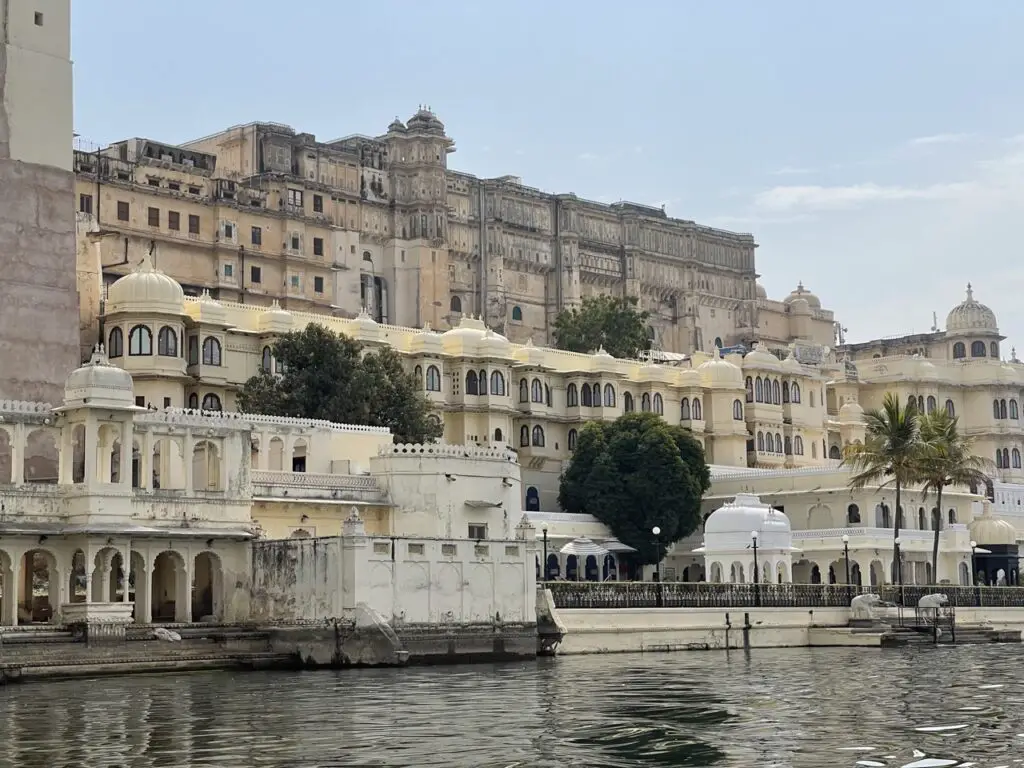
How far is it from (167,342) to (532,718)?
43.4 m

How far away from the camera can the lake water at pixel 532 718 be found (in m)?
24.8

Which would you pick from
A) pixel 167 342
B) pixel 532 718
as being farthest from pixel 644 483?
pixel 532 718

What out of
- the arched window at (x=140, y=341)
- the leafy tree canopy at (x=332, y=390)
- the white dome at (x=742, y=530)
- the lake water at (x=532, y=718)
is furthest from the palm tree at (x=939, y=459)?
the arched window at (x=140, y=341)

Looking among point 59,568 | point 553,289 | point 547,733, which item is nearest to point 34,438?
point 59,568

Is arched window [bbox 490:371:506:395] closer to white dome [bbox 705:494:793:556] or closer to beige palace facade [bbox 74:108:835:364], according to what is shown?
beige palace facade [bbox 74:108:835:364]

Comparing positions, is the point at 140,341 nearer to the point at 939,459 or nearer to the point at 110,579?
the point at 110,579

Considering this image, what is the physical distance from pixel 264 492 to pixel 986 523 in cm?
3747

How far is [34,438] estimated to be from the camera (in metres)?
50.8

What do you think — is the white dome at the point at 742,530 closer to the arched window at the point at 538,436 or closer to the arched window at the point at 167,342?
the arched window at the point at 167,342

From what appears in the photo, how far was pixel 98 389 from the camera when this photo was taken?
1761 inches

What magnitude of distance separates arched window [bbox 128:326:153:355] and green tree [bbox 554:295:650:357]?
3808 centimetres

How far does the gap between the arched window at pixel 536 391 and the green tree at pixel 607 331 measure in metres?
15.9

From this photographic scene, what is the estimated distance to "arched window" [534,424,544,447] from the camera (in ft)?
285

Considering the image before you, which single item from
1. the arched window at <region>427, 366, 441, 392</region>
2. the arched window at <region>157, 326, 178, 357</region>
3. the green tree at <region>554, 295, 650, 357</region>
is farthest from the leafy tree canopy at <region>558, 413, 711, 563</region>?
the green tree at <region>554, 295, 650, 357</region>
